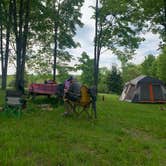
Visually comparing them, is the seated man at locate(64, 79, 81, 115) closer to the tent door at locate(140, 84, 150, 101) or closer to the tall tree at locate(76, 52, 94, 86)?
the tent door at locate(140, 84, 150, 101)

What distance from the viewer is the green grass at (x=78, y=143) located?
4.12 m

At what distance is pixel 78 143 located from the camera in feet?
16.9

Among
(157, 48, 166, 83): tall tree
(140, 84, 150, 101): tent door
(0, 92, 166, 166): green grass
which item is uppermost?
(157, 48, 166, 83): tall tree

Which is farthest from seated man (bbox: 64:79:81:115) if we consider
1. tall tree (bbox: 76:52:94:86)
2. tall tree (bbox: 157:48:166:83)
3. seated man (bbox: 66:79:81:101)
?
tall tree (bbox: 76:52:94:86)

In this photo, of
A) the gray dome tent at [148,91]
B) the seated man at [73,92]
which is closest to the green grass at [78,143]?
the seated man at [73,92]

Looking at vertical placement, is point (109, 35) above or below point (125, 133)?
above

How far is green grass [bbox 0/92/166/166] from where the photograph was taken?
13.5 ft

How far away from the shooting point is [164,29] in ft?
61.6

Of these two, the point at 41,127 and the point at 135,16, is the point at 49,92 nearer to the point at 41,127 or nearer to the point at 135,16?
the point at 41,127

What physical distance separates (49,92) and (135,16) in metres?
11.6

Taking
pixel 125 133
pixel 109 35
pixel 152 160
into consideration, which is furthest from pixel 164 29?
pixel 152 160

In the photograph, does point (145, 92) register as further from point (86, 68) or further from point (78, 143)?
point (86, 68)

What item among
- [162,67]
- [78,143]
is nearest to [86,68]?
[162,67]

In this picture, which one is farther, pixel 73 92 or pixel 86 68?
pixel 86 68
